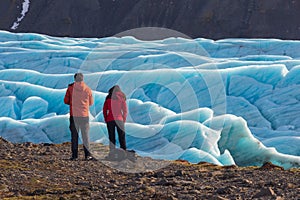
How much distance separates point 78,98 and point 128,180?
2.03 metres

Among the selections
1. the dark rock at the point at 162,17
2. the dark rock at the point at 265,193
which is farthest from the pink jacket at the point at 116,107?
the dark rock at the point at 162,17

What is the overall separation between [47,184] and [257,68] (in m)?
14.7

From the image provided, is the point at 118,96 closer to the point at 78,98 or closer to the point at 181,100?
the point at 78,98

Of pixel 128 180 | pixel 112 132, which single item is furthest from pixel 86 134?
pixel 128 180

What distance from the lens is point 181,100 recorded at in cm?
1964

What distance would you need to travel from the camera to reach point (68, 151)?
11289mm

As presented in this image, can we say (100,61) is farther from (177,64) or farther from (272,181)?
(272,181)

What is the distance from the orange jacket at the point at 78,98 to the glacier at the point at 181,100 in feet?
11.2

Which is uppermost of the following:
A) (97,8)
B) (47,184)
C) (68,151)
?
(47,184)

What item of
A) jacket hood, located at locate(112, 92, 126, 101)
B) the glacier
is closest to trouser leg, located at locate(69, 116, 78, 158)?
jacket hood, located at locate(112, 92, 126, 101)

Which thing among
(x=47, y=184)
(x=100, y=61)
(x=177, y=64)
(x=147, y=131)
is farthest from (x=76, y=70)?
(x=47, y=184)

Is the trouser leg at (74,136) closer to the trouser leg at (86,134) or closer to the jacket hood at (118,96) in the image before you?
the trouser leg at (86,134)

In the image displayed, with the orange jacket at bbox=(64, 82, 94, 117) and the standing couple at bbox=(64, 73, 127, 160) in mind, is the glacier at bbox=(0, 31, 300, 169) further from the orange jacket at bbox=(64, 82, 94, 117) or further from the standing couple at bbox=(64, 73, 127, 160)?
the orange jacket at bbox=(64, 82, 94, 117)

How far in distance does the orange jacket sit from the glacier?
3.41 metres
